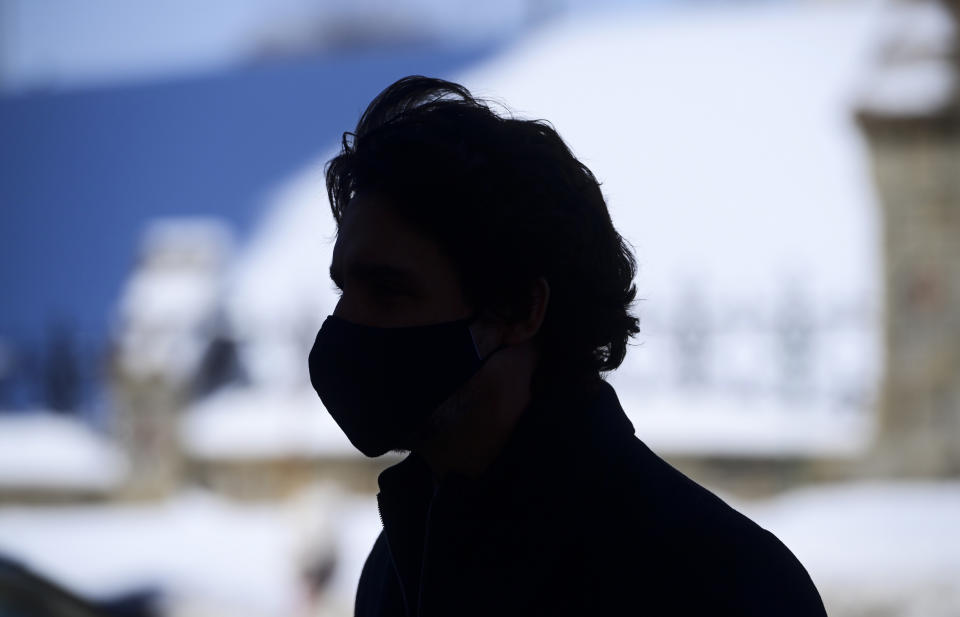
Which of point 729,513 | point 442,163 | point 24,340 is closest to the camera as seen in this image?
point 729,513

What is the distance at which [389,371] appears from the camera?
163 centimetres

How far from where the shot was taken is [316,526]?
7.61 meters

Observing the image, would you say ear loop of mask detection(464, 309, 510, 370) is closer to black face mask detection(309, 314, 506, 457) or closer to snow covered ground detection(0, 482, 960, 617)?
black face mask detection(309, 314, 506, 457)

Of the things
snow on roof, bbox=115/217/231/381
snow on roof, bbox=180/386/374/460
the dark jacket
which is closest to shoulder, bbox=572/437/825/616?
the dark jacket

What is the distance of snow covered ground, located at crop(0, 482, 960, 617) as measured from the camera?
609cm

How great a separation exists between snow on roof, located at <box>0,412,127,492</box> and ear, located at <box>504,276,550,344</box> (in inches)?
346

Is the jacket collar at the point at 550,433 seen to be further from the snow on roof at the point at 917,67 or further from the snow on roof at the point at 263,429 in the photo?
the snow on roof at the point at 263,429

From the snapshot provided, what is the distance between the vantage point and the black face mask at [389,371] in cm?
157

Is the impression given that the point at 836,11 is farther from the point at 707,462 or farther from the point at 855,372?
the point at 707,462

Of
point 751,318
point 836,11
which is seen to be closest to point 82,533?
point 751,318

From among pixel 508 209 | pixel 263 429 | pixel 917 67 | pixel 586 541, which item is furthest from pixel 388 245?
pixel 263 429

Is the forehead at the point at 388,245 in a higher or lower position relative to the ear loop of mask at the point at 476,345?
higher

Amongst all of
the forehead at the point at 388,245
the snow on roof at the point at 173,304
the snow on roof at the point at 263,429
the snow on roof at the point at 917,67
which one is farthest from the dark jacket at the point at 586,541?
the snow on roof at the point at 173,304

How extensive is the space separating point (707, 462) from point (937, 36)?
12.1 ft
